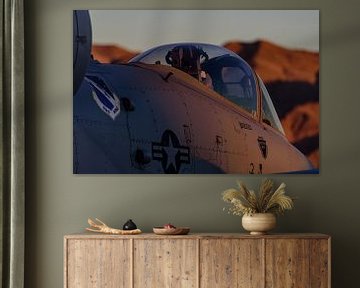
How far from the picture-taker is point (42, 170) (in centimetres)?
662

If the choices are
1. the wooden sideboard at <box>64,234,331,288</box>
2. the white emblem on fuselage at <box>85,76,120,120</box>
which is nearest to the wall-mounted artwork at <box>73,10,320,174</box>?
the white emblem on fuselage at <box>85,76,120,120</box>

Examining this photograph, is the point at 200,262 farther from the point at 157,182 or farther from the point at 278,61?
the point at 278,61

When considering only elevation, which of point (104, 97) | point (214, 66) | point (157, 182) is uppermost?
point (214, 66)

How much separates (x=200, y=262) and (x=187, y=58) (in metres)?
1.62

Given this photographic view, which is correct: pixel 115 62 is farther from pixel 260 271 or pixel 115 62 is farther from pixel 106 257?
pixel 260 271

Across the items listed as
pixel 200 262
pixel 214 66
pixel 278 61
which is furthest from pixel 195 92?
pixel 200 262

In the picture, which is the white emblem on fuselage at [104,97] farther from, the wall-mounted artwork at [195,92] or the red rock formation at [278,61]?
the red rock formation at [278,61]

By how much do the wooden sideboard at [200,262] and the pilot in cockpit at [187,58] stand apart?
1357 mm

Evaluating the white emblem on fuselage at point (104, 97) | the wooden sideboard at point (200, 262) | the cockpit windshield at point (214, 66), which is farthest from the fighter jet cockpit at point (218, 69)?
the wooden sideboard at point (200, 262)

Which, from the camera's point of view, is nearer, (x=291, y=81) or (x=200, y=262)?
(x=200, y=262)

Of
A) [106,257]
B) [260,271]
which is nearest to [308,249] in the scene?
[260,271]

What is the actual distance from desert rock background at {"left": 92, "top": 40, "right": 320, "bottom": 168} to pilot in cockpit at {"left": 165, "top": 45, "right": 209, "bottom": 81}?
23 cm

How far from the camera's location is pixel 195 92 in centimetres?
662

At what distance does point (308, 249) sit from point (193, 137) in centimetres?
126
